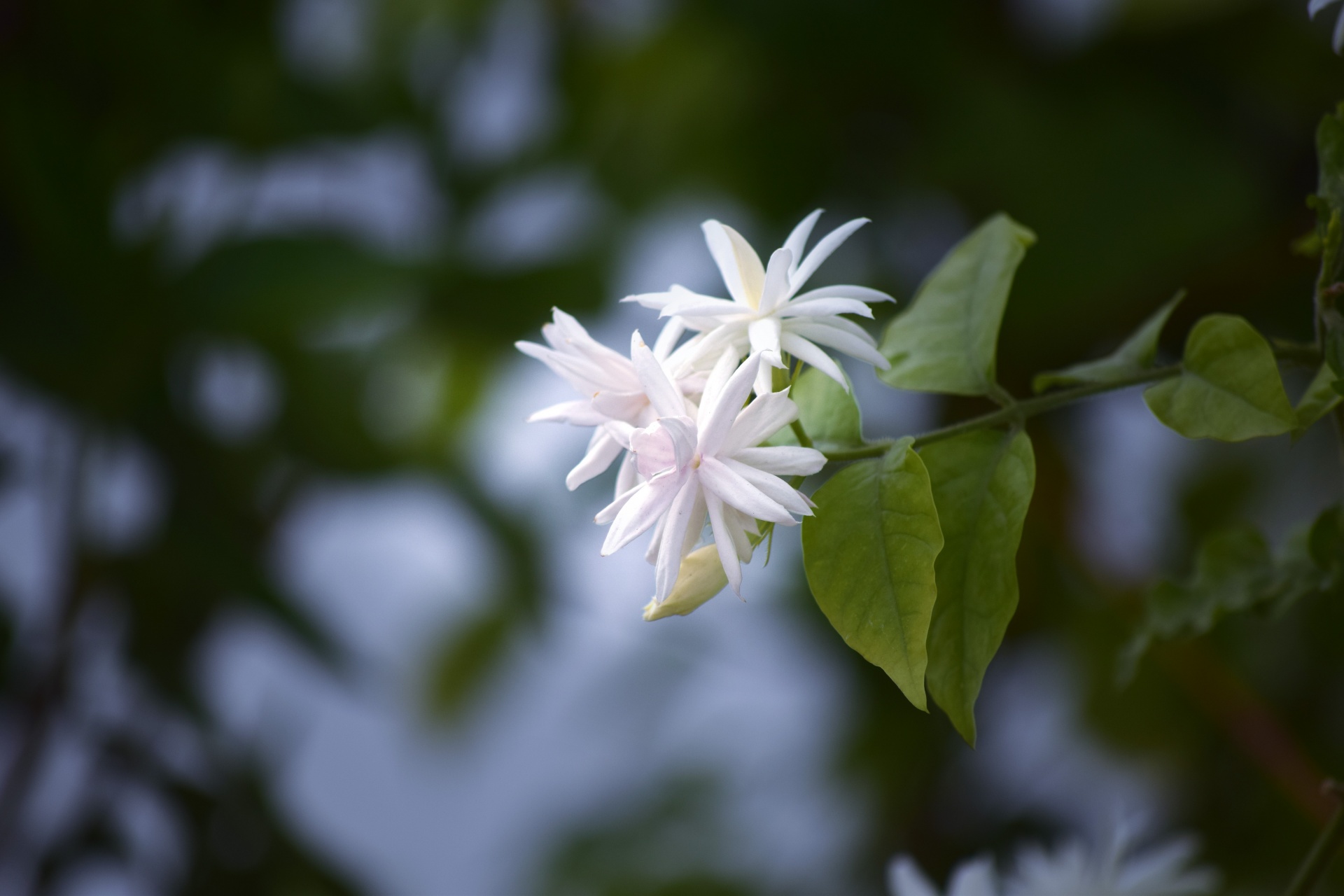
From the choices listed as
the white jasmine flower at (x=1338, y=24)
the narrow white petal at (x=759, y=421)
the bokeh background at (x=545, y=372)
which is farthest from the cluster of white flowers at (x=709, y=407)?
the bokeh background at (x=545, y=372)

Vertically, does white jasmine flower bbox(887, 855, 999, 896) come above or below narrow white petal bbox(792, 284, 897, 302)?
below

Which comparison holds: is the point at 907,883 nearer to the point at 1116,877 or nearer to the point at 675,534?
the point at 1116,877

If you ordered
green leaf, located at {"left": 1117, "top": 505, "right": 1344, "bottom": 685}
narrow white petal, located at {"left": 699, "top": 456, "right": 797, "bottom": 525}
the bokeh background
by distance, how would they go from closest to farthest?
narrow white petal, located at {"left": 699, "top": 456, "right": 797, "bottom": 525}, green leaf, located at {"left": 1117, "top": 505, "right": 1344, "bottom": 685}, the bokeh background

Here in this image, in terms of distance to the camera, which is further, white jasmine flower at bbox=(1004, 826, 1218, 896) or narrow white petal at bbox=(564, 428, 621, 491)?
white jasmine flower at bbox=(1004, 826, 1218, 896)

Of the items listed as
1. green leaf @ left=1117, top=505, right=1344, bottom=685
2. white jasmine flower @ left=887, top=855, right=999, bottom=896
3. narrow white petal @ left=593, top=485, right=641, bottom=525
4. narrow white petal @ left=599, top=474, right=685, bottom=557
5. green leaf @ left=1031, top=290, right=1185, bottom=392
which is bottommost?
white jasmine flower @ left=887, top=855, right=999, bottom=896

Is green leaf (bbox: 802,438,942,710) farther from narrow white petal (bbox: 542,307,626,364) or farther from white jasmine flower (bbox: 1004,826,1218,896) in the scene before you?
white jasmine flower (bbox: 1004,826,1218,896)

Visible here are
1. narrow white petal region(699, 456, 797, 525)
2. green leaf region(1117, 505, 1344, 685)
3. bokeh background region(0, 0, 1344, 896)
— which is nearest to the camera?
narrow white petal region(699, 456, 797, 525)

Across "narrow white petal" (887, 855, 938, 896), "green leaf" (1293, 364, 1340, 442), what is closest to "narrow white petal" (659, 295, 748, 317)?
"green leaf" (1293, 364, 1340, 442)

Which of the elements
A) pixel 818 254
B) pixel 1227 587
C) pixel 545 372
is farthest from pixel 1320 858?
pixel 545 372
